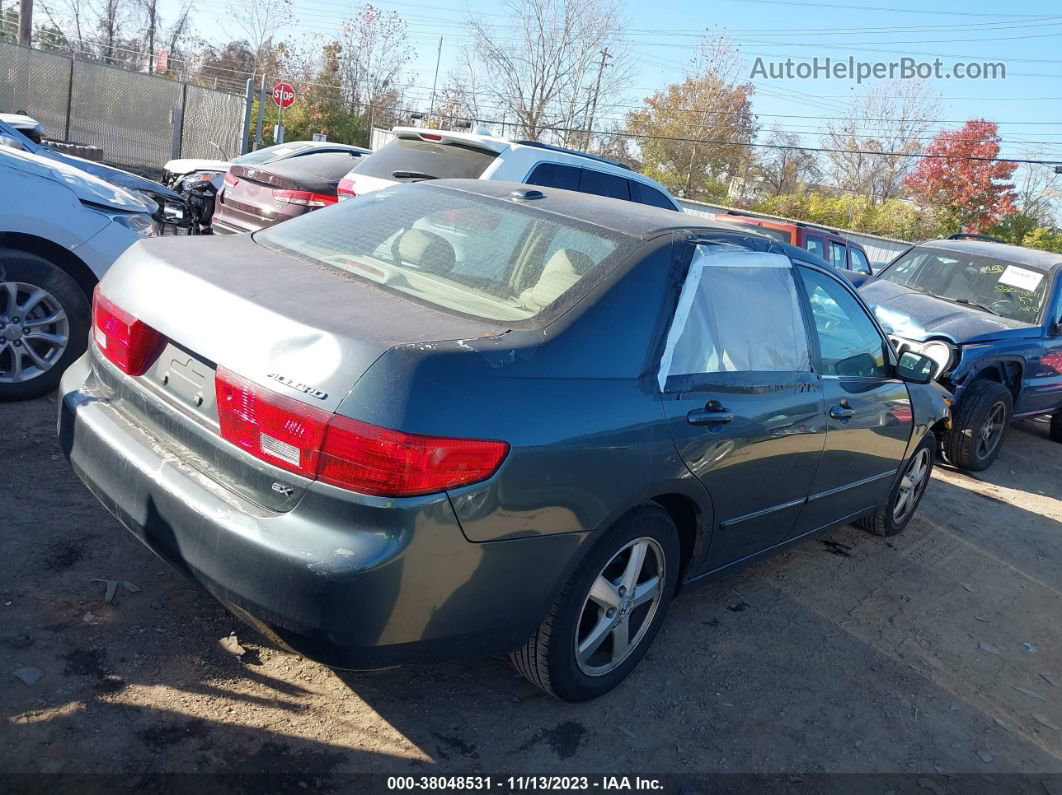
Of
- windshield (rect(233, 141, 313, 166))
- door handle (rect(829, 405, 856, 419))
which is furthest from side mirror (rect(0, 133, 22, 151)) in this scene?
door handle (rect(829, 405, 856, 419))

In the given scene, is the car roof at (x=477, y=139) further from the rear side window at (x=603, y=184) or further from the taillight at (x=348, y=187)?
the taillight at (x=348, y=187)

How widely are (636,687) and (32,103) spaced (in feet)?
72.4

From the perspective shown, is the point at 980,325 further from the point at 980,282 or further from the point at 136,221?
the point at 136,221

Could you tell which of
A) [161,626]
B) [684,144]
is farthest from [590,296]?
[684,144]

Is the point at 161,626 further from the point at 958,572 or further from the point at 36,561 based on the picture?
the point at 958,572

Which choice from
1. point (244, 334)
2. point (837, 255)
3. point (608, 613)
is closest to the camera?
point (244, 334)

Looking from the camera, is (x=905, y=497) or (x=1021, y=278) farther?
(x=1021, y=278)

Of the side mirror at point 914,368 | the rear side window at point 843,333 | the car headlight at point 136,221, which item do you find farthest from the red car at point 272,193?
the side mirror at point 914,368

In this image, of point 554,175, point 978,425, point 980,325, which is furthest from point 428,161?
point 978,425

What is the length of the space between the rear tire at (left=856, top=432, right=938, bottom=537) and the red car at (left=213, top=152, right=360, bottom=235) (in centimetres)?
593

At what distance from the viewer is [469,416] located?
2.38 meters

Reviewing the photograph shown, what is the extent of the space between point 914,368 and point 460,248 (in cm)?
276

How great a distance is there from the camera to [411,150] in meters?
7.59

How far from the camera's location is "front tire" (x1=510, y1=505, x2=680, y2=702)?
288cm
